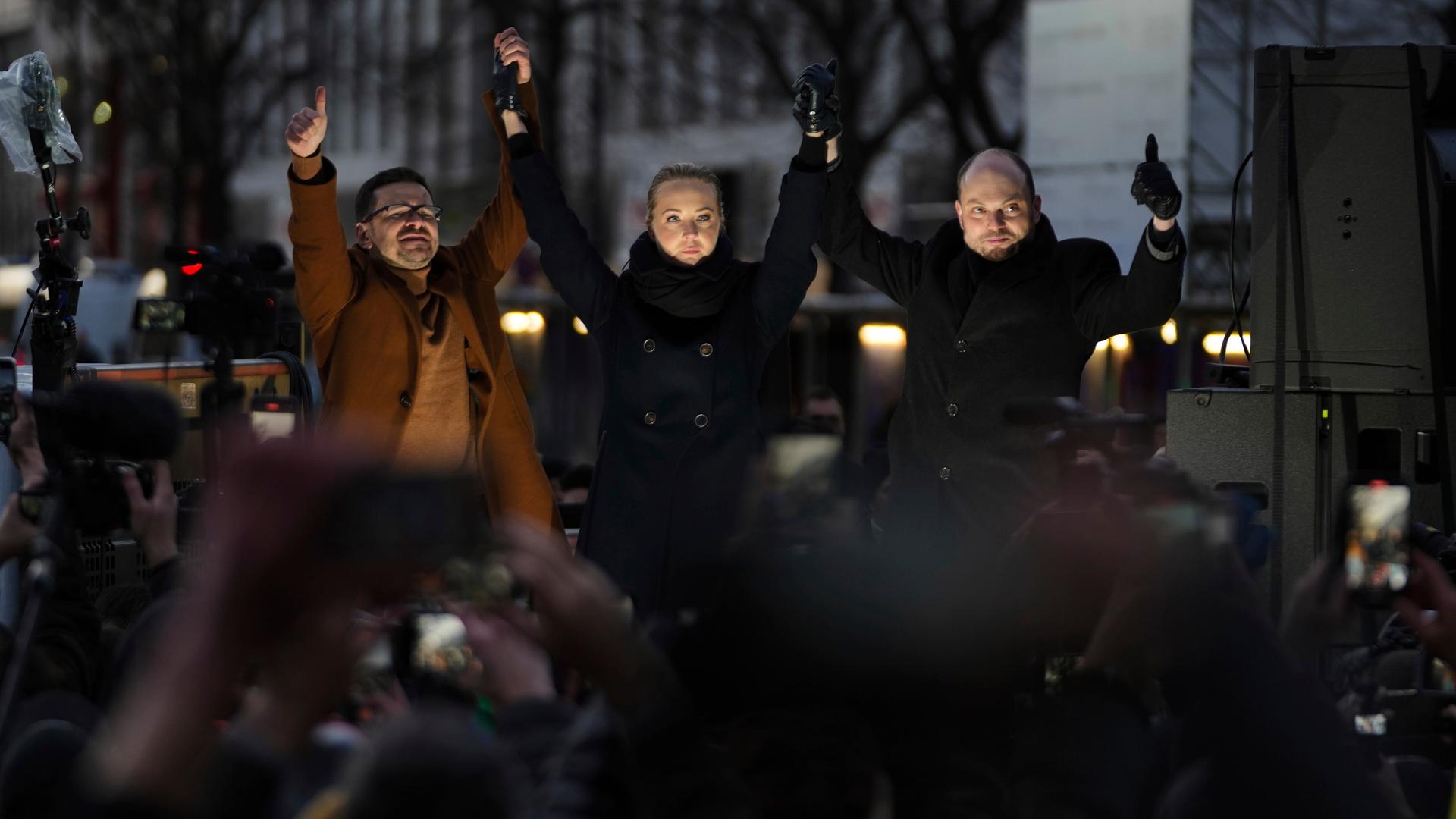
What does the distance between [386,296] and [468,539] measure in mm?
3313

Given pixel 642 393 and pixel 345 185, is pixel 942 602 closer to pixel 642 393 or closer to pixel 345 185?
pixel 642 393

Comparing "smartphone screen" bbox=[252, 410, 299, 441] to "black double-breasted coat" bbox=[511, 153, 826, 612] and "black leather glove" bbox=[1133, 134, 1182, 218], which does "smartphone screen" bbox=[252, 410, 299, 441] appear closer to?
"black double-breasted coat" bbox=[511, 153, 826, 612]

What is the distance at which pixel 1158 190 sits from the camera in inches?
187

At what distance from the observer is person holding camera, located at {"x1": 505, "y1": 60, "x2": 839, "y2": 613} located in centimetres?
489

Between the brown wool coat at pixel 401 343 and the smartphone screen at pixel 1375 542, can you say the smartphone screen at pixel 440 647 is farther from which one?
the brown wool coat at pixel 401 343

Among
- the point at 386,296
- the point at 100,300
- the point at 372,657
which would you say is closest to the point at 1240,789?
the point at 372,657

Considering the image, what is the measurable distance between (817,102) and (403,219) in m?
1.27

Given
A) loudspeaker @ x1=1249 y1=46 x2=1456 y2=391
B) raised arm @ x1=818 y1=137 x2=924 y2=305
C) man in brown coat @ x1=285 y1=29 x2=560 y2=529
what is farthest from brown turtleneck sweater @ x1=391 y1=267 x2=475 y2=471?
loudspeaker @ x1=1249 y1=46 x2=1456 y2=391

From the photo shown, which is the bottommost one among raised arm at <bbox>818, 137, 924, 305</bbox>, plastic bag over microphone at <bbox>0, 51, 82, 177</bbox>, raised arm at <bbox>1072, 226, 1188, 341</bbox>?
raised arm at <bbox>1072, 226, 1188, 341</bbox>

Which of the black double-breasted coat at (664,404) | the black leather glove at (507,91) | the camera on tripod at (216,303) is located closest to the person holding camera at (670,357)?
the black double-breasted coat at (664,404)

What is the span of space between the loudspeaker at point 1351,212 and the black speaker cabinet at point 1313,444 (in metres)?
0.06

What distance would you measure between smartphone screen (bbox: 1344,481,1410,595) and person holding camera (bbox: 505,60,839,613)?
2.12 meters

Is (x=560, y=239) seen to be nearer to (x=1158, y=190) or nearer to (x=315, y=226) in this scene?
(x=315, y=226)

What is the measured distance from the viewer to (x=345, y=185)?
4416cm
